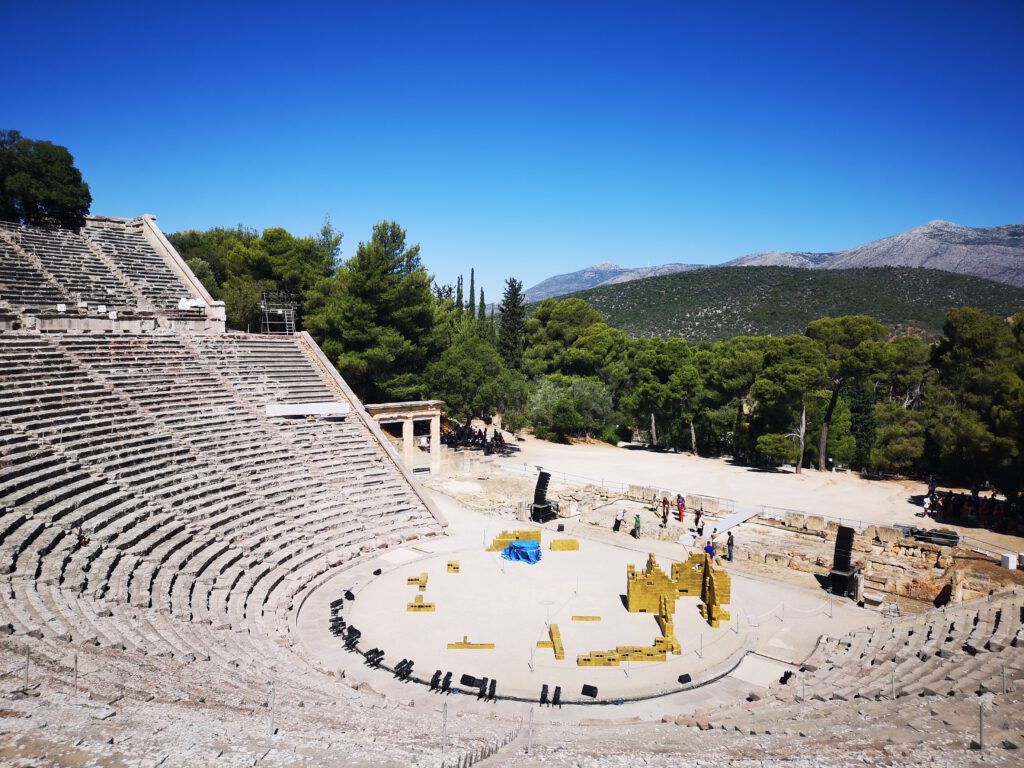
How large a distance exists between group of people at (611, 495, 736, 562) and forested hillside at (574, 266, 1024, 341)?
65714mm

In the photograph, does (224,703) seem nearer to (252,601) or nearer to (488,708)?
(488,708)

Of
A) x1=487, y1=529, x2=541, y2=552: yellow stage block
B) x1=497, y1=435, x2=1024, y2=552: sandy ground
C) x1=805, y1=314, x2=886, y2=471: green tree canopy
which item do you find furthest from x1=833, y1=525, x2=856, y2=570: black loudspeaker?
x1=805, y1=314, x2=886, y2=471: green tree canopy

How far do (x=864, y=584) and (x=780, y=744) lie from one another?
12888mm

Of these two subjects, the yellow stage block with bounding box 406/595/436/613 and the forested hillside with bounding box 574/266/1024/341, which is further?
the forested hillside with bounding box 574/266/1024/341

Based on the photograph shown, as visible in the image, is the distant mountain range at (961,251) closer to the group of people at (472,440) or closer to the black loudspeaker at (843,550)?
the group of people at (472,440)

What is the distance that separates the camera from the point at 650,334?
326 feet

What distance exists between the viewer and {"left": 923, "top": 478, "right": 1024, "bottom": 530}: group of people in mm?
24266

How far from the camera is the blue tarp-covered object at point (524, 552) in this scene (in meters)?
19.1

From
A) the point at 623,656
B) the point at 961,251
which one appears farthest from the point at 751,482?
the point at 961,251

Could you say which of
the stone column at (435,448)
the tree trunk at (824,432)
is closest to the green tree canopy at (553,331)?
the tree trunk at (824,432)

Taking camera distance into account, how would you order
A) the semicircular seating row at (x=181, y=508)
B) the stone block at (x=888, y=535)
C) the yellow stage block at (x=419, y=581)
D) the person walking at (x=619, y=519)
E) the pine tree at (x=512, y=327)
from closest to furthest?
the semicircular seating row at (x=181, y=508) < the yellow stage block at (x=419, y=581) < the stone block at (x=888, y=535) < the person walking at (x=619, y=519) < the pine tree at (x=512, y=327)

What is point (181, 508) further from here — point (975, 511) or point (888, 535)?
point (975, 511)

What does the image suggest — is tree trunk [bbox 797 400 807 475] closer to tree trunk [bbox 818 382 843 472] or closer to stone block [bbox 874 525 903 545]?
tree trunk [bbox 818 382 843 472]

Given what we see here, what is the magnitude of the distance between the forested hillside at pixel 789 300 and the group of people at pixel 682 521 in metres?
65.7
